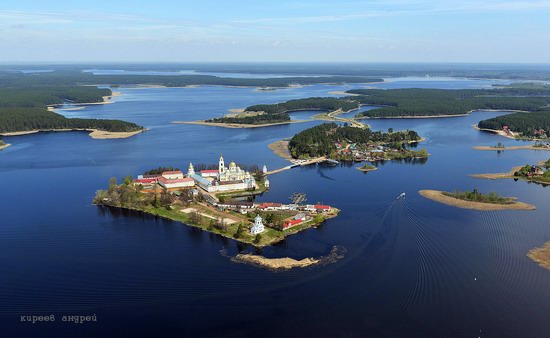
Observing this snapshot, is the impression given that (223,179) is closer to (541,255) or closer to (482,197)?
(482,197)

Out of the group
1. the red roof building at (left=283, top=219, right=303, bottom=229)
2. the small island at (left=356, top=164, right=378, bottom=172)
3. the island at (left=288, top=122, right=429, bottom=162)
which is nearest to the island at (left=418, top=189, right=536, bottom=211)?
the small island at (left=356, top=164, right=378, bottom=172)

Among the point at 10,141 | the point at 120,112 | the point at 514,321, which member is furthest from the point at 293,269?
the point at 120,112

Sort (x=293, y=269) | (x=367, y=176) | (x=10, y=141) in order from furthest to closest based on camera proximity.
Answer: (x=10, y=141) < (x=367, y=176) < (x=293, y=269)

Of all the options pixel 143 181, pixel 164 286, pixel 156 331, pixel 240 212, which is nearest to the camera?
pixel 156 331

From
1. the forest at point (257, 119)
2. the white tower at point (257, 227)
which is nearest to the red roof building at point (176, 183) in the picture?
the white tower at point (257, 227)

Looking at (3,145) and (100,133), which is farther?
(100,133)

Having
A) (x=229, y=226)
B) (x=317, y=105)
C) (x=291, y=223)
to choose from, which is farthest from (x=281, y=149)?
(x=317, y=105)

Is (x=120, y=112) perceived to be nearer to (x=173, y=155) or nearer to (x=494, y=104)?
(x=173, y=155)

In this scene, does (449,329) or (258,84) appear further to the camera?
(258,84)
